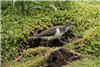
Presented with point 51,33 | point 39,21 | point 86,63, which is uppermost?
point 39,21

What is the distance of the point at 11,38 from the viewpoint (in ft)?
16.9

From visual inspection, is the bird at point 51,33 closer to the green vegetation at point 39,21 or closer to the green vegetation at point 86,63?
the green vegetation at point 39,21

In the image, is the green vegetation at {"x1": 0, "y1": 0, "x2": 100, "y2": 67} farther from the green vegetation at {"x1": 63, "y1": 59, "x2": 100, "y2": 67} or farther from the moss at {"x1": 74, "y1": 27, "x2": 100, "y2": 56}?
the green vegetation at {"x1": 63, "y1": 59, "x2": 100, "y2": 67}

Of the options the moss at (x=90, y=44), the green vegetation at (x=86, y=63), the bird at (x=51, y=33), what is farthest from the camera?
the bird at (x=51, y=33)

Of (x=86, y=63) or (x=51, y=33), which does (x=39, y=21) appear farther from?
(x=86, y=63)

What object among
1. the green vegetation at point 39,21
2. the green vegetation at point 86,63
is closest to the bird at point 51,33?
the green vegetation at point 39,21

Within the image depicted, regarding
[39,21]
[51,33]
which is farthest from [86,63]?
[39,21]

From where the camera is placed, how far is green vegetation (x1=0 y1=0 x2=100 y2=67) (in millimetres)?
4771

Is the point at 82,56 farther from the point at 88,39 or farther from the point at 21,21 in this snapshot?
the point at 21,21

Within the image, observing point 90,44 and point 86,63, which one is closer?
point 86,63

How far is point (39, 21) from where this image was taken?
567 cm

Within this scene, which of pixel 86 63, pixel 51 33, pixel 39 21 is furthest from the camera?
pixel 39 21

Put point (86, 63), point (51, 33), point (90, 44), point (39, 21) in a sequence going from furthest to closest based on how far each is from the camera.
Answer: point (39, 21)
point (51, 33)
point (90, 44)
point (86, 63)

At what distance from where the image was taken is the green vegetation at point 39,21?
15.7ft
